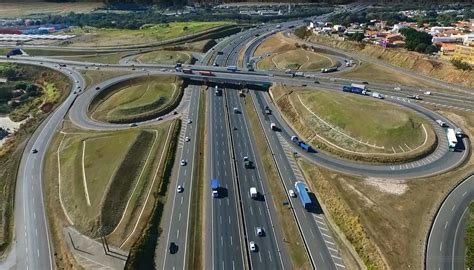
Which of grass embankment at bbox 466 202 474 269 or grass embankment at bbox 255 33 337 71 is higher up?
grass embankment at bbox 255 33 337 71

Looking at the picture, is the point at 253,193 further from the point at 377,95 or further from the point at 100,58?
the point at 100,58

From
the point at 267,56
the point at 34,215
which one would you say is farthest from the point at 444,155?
the point at 267,56

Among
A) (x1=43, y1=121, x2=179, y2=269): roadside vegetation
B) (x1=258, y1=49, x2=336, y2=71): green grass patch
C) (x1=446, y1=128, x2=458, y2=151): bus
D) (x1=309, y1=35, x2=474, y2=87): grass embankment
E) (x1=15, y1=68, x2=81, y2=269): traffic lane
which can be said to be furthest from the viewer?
(x1=258, y1=49, x2=336, y2=71): green grass patch

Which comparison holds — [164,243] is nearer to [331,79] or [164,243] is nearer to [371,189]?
[371,189]

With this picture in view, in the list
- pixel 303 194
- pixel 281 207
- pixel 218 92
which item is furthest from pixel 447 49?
pixel 281 207

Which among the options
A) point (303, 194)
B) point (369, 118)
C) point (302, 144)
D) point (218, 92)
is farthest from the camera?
point (218, 92)

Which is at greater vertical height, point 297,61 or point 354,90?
point 297,61

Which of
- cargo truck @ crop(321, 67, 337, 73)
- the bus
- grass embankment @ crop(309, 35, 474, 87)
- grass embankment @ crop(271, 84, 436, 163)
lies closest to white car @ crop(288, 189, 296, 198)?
grass embankment @ crop(271, 84, 436, 163)

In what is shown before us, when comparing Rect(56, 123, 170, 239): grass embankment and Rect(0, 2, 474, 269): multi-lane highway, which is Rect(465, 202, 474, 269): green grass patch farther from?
Rect(56, 123, 170, 239): grass embankment
